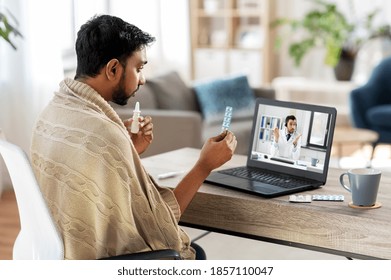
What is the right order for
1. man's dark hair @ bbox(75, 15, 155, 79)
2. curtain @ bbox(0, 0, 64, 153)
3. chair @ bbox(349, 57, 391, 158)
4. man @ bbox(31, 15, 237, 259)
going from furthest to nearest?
chair @ bbox(349, 57, 391, 158) → curtain @ bbox(0, 0, 64, 153) → man's dark hair @ bbox(75, 15, 155, 79) → man @ bbox(31, 15, 237, 259)

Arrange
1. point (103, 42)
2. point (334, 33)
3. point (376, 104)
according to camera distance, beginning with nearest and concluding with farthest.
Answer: point (103, 42), point (376, 104), point (334, 33)

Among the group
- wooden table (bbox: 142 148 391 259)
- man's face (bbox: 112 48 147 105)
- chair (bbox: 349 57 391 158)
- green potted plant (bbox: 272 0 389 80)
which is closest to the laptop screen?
wooden table (bbox: 142 148 391 259)

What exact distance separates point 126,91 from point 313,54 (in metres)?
5.59

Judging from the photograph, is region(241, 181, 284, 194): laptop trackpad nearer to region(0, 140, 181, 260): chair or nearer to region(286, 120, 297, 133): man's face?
region(286, 120, 297, 133): man's face

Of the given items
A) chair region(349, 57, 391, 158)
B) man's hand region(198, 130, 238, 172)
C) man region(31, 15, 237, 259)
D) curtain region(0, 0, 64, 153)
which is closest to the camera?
man region(31, 15, 237, 259)

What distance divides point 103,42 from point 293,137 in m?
0.71

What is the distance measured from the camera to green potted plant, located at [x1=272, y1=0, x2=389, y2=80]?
650 cm

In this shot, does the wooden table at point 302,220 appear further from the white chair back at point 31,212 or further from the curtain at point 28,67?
the curtain at point 28,67

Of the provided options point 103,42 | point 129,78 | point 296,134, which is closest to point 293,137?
point 296,134

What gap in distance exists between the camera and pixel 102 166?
1.86m

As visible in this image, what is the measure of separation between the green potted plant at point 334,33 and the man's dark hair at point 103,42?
4687 millimetres

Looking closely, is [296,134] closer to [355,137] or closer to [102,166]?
[102,166]

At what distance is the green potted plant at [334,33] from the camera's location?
6496 millimetres

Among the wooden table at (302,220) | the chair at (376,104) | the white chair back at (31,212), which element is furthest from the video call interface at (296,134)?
the chair at (376,104)
